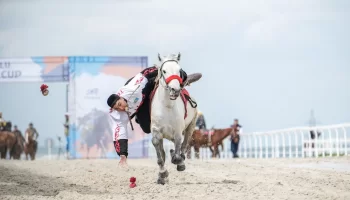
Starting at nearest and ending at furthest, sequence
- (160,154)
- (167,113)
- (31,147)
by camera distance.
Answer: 1. (167,113)
2. (160,154)
3. (31,147)

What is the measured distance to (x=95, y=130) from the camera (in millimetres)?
35500

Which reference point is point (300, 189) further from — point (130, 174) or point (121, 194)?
point (130, 174)

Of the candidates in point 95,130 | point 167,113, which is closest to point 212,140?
point 95,130

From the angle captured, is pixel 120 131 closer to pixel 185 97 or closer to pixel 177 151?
pixel 185 97

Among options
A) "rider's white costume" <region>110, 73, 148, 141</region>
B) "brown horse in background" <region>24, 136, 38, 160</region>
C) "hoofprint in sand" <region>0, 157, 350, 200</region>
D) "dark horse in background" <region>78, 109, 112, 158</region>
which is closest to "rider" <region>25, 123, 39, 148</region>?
"brown horse in background" <region>24, 136, 38, 160</region>

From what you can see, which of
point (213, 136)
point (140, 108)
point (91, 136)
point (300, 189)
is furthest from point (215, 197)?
point (213, 136)

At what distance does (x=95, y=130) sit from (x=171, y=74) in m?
22.7

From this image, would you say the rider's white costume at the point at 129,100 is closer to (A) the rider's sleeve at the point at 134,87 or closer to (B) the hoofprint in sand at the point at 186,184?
(A) the rider's sleeve at the point at 134,87

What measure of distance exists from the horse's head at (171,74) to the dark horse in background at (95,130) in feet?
72.0

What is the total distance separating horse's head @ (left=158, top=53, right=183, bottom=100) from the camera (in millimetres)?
12953

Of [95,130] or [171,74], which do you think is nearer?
[171,74]

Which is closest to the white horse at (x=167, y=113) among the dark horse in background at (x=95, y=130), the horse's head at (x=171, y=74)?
the horse's head at (x=171, y=74)

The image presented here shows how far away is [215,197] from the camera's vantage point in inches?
484

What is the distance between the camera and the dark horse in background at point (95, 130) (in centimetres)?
3531
